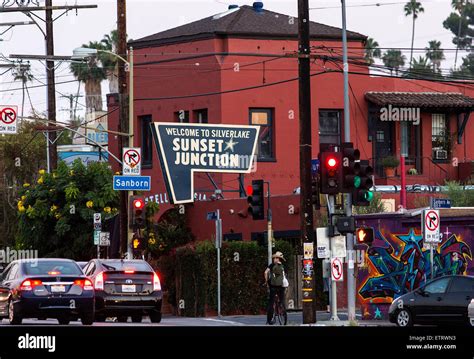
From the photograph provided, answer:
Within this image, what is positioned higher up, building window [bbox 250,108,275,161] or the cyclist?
building window [bbox 250,108,275,161]

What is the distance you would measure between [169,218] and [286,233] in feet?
23.2

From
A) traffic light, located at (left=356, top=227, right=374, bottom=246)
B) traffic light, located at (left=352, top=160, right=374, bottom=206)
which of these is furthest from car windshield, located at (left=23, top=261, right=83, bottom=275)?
traffic light, located at (left=356, top=227, right=374, bottom=246)

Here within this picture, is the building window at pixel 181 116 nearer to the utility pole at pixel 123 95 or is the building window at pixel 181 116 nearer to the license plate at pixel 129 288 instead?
the utility pole at pixel 123 95

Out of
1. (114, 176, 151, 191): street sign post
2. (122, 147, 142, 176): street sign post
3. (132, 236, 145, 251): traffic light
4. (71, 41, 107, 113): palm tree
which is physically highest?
(71, 41, 107, 113): palm tree

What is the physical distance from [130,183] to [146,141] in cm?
1641

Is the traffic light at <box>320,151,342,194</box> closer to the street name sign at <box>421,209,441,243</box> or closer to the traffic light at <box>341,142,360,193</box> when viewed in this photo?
the traffic light at <box>341,142,360,193</box>

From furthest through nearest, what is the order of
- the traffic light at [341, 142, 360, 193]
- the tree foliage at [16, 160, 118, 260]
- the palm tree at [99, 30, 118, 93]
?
the palm tree at [99, 30, 118, 93] < the tree foliage at [16, 160, 118, 260] < the traffic light at [341, 142, 360, 193]

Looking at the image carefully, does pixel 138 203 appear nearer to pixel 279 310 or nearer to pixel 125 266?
pixel 279 310

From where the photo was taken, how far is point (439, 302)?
26.8m

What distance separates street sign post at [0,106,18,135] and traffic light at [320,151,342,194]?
15105mm

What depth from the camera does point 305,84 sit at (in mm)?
27469

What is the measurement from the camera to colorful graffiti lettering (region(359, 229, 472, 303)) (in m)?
32.3
